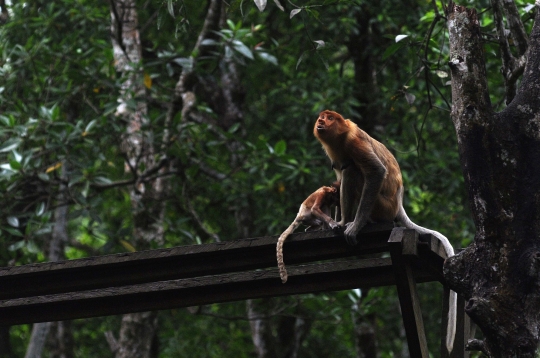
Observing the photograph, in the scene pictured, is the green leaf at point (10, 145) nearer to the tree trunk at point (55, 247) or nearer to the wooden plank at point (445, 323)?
the tree trunk at point (55, 247)

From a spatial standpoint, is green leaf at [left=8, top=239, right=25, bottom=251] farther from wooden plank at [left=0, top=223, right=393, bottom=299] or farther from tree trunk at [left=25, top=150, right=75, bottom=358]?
wooden plank at [left=0, top=223, right=393, bottom=299]

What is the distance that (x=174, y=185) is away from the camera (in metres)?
9.10

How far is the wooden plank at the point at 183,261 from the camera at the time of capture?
3887 mm

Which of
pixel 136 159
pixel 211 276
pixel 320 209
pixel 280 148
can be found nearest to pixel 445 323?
pixel 320 209

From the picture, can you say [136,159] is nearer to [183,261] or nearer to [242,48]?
[242,48]

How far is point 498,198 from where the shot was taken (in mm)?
3225

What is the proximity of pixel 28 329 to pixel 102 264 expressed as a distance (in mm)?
9217

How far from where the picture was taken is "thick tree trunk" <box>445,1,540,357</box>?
3029mm

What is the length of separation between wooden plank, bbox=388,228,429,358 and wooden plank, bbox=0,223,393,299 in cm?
28

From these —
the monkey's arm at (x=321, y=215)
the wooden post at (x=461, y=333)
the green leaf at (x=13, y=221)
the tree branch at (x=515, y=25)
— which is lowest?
the wooden post at (x=461, y=333)

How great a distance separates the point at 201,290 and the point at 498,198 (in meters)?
1.79

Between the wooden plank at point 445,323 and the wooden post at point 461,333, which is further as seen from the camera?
the wooden post at point 461,333

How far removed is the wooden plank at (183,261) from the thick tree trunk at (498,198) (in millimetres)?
635

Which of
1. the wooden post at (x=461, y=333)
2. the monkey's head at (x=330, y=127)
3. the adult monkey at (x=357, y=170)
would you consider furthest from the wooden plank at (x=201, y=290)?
the monkey's head at (x=330, y=127)
